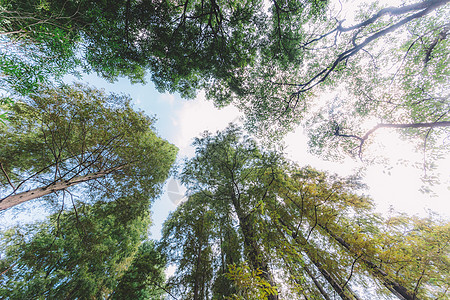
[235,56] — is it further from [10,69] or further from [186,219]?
[186,219]

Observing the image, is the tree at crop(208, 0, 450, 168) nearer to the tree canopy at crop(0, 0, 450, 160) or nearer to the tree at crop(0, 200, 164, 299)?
the tree canopy at crop(0, 0, 450, 160)

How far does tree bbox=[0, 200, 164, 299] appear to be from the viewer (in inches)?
208

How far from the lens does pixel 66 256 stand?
263 inches

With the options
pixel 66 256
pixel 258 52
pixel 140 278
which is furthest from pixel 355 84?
pixel 66 256

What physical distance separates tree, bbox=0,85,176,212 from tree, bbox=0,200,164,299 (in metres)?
1.56

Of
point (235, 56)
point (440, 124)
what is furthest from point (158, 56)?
point (440, 124)

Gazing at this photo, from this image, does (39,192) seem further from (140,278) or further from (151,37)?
(151,37)

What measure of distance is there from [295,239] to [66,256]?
36.9 feet

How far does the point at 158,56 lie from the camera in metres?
5.11

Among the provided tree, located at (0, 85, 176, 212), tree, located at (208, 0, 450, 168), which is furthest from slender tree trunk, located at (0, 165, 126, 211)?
tree, located at (208, 0, 450, 168)

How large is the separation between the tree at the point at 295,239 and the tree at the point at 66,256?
272cm

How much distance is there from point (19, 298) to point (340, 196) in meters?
11.5

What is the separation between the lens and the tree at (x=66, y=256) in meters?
5.27

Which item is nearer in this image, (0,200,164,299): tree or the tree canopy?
the tree canopy
